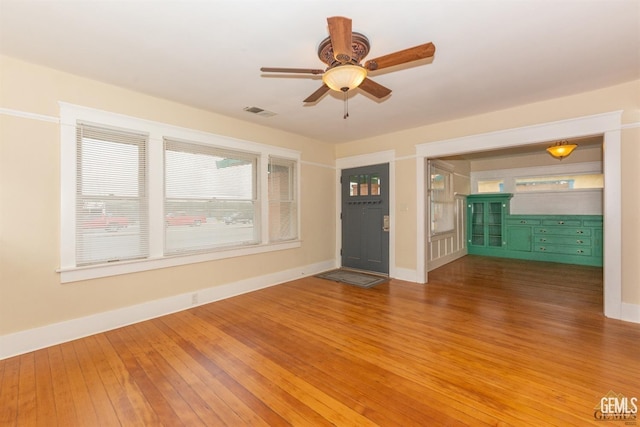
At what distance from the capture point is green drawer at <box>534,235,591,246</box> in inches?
248

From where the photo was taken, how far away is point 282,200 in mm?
5168

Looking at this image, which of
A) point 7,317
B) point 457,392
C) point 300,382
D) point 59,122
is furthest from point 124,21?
point 457,392

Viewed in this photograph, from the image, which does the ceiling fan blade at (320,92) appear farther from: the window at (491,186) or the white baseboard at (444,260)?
the window at (491,186)

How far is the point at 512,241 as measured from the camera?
285 inches

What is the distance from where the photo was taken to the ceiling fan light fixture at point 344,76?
2.07m

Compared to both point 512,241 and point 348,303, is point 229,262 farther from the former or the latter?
point 512,241

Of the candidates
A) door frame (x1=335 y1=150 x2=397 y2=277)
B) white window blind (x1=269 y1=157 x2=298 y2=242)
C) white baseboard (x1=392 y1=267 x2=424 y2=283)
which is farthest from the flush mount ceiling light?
white window blind (x1=269 y1=157 x2=298 y2=242)

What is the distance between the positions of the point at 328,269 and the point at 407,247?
177 centimetres

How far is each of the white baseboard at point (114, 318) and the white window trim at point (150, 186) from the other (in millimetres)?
452

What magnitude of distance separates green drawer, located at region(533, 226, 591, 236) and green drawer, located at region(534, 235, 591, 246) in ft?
0.26

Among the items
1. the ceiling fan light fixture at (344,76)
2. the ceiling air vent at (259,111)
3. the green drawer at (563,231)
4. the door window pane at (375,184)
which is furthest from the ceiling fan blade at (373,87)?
the green drawer at (563,231)

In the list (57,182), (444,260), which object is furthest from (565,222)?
(57,182)

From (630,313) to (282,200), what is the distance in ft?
16.1

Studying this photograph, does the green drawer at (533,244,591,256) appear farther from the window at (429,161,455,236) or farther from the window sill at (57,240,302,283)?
the window sill at (57,240,302,283)
